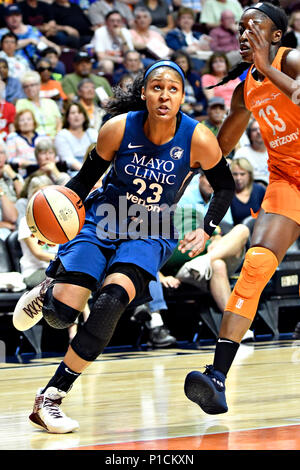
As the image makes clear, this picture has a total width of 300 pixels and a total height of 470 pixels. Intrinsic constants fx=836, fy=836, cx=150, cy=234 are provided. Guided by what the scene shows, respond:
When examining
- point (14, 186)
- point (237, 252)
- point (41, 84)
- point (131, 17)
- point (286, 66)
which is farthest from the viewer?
point (131, 17)

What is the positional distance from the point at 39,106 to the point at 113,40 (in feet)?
9.31

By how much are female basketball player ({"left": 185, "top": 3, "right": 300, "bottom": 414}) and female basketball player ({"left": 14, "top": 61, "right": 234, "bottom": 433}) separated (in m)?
0.29

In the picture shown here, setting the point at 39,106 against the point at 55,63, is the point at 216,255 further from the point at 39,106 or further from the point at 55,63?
the point at 55,63

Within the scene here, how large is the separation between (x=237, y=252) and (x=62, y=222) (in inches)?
164

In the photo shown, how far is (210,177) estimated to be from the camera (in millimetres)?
4449

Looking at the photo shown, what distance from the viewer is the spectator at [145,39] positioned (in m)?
13.0

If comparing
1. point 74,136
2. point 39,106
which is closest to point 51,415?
point 74,136

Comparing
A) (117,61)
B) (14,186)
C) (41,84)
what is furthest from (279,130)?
(117,61)

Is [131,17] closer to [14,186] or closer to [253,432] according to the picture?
[14,186]

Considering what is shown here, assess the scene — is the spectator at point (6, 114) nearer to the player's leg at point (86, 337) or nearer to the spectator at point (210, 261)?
the spectator at point (210, 261)

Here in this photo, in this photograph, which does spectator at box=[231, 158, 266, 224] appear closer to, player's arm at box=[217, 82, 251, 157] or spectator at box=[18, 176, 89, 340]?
spectator at box=[18, 176, 89, 340]

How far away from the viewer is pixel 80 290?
4.10 m

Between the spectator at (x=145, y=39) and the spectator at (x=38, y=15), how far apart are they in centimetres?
130

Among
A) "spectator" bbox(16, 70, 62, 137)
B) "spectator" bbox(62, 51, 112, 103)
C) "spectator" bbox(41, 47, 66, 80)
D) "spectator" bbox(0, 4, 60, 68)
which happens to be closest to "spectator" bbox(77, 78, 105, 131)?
"spectator" bbox(16, 70, 62, 137)
